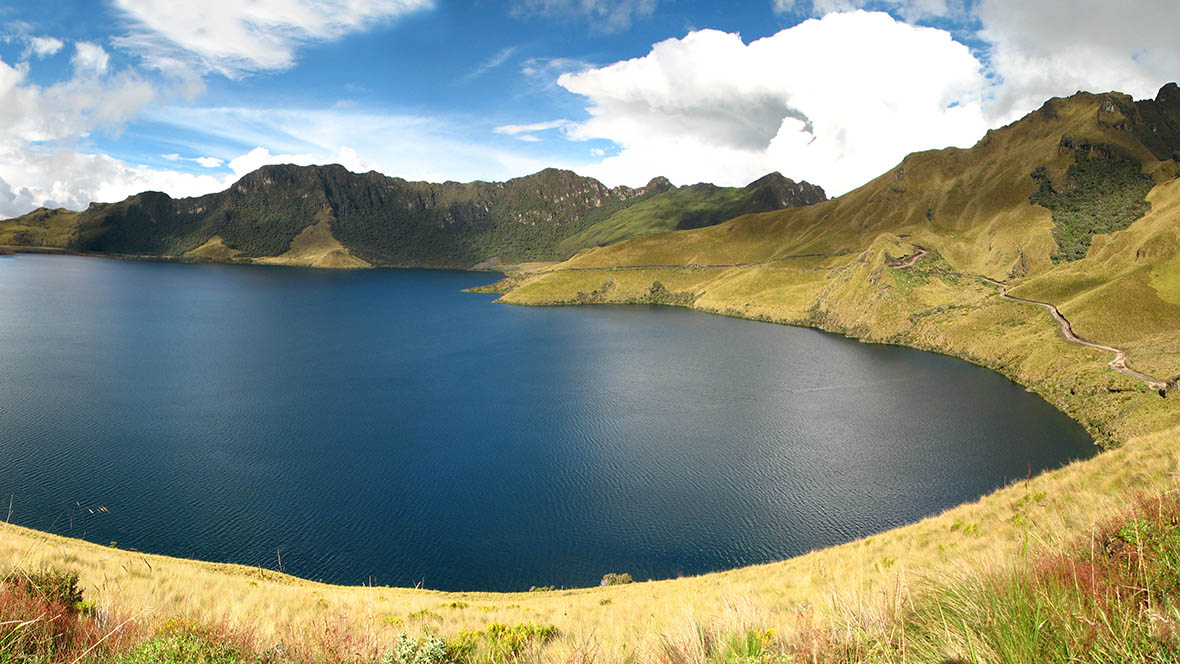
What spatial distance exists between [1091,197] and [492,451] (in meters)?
207

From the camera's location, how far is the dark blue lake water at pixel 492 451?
149 feet

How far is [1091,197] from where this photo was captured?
170 meters

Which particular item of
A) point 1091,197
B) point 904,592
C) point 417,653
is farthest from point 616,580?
point 1091,197

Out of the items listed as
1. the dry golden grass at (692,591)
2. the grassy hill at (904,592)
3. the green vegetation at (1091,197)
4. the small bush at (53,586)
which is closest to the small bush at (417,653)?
the grassy hill at (904,592)

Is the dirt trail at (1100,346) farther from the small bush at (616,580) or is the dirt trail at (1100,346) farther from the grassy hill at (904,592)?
the small bush at (616,580)

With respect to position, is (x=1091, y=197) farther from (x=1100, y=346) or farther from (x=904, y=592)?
(x=904, y=592)

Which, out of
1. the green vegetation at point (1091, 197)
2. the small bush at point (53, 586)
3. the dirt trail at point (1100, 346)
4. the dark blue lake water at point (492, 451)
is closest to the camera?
the small bush at point (53, 586)

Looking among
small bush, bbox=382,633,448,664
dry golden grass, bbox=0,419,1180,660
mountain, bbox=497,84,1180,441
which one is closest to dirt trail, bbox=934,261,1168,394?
mountain, bbox=497,84,1180,441

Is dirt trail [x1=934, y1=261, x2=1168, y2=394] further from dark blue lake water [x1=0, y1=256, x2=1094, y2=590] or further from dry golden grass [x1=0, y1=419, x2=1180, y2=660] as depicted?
dry golden grass [x1=0, y1=419, x2=1180, y2=660]

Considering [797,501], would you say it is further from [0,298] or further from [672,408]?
[0,298]

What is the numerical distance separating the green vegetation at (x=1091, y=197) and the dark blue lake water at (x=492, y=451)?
2980 inches

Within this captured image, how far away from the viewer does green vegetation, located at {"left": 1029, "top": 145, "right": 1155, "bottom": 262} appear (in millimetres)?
147375

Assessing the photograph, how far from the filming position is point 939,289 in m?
141

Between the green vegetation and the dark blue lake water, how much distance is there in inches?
2980
